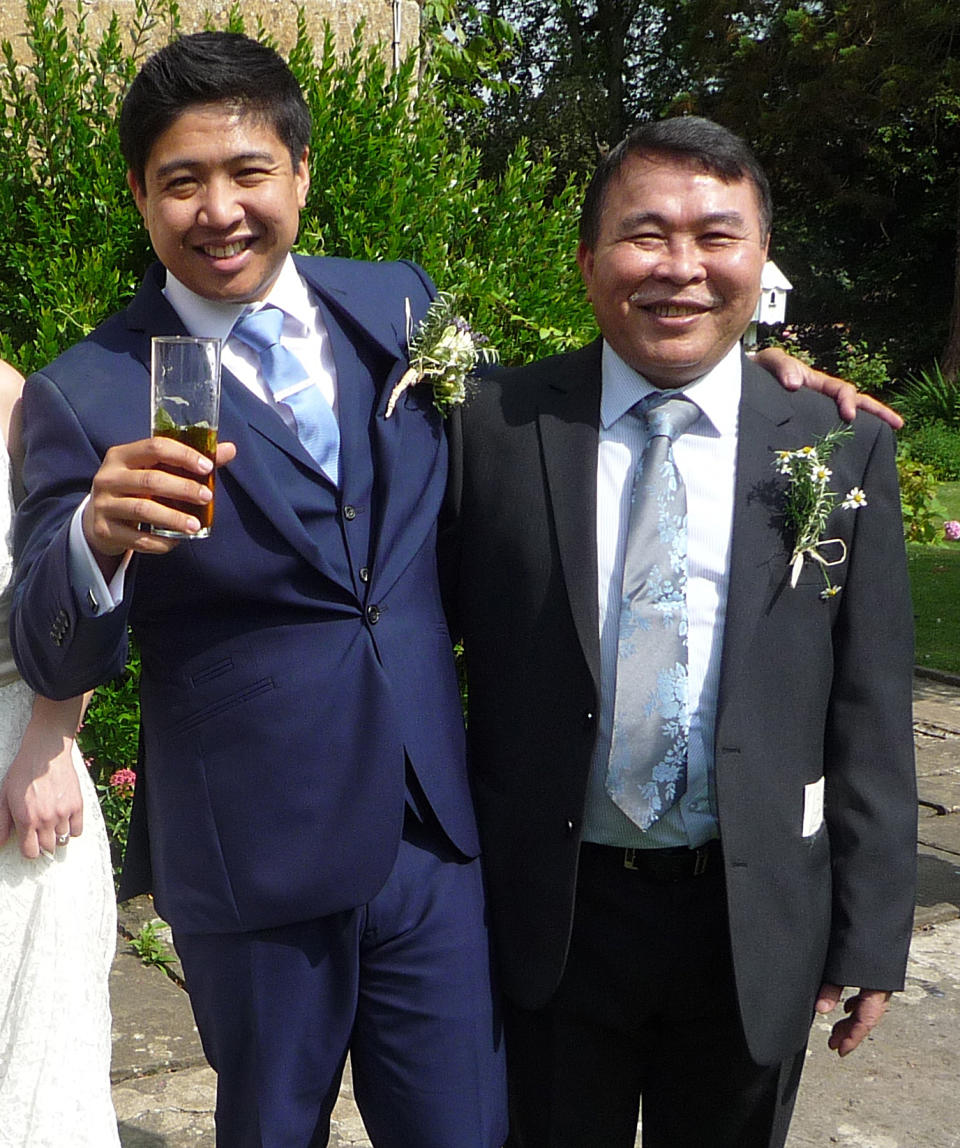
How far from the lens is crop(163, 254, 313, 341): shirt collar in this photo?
7.91ft

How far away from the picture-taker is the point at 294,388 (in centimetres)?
240

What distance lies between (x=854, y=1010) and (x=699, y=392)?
1.12 meters

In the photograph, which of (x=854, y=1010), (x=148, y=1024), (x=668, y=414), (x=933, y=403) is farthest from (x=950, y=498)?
(x=668, y=414)

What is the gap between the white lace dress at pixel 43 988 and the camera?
239 cm

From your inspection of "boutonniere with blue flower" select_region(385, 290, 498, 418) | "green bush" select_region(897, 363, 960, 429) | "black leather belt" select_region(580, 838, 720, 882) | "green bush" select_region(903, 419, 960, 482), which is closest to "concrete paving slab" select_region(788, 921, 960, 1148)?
"black leather belt" select_region(580, 838, 720, 882)

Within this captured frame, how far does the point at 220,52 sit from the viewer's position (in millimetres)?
2336

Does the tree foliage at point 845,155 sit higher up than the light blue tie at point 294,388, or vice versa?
the tree foliage at point 845,155

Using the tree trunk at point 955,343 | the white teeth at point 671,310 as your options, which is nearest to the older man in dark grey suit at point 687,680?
the white teeth at point 671,310

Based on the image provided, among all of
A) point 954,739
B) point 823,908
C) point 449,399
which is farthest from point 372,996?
point 954,739

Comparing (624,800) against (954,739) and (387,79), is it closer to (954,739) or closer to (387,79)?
(387,79)

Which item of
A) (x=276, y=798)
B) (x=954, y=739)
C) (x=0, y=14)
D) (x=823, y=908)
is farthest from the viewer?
(x=954, y=739)

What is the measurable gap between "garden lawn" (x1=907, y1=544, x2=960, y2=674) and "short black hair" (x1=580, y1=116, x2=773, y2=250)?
6.20 m

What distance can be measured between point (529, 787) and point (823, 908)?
0.57 meters

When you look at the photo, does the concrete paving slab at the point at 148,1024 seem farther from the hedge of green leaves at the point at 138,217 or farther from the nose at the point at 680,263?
the nose at the point at 680,263
